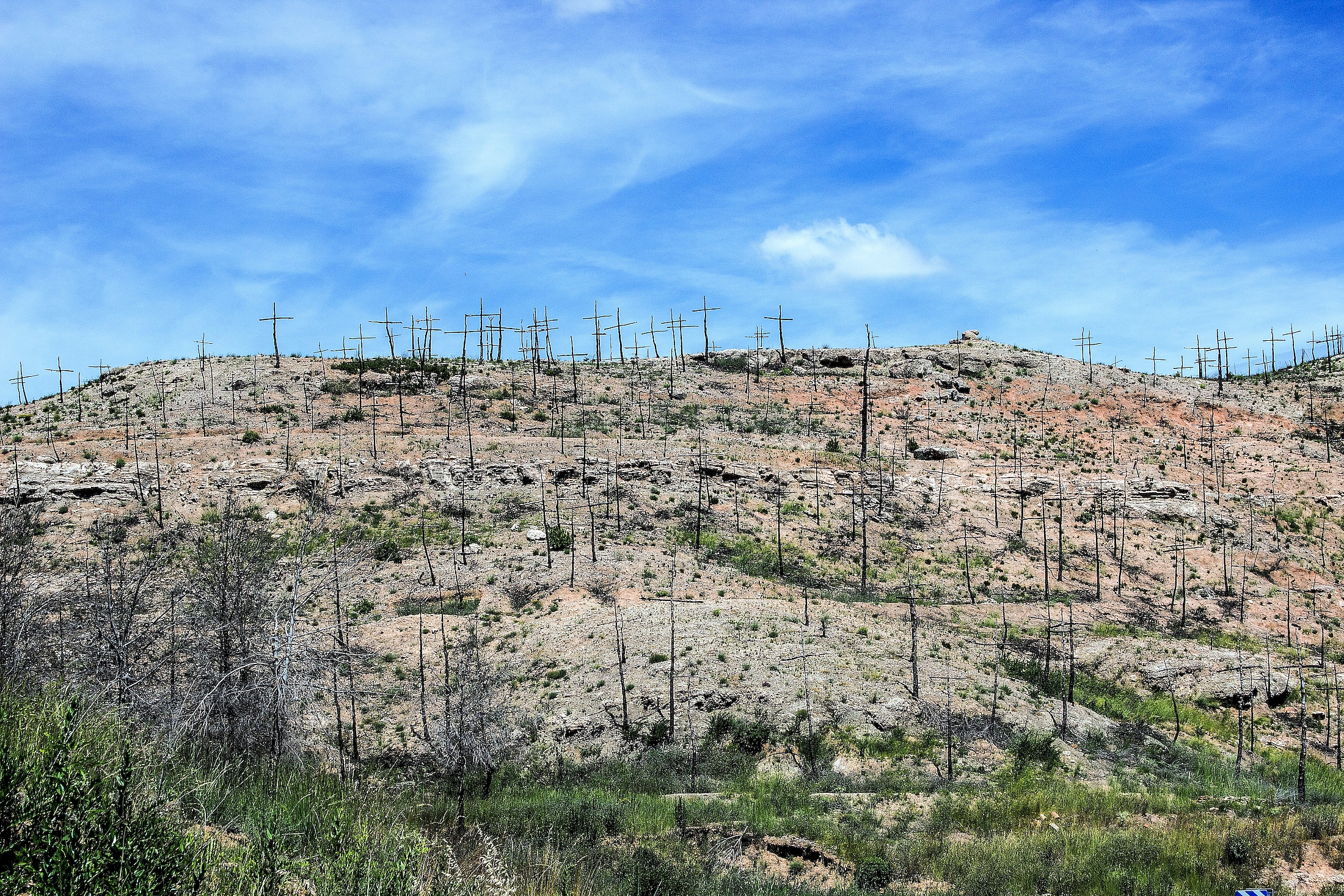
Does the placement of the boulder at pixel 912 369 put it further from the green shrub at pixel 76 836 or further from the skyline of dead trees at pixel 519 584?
the green shrub at pixel 76 836

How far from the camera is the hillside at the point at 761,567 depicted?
19.7m

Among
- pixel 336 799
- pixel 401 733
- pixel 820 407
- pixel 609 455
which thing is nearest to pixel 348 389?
pixel 609 455

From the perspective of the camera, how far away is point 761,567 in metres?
35.2

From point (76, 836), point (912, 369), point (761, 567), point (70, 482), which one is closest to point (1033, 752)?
point (761, 567)

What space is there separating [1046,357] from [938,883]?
2786 inches

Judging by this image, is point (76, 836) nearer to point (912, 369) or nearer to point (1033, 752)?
point (1033, 752)

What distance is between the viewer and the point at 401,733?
2148 cm

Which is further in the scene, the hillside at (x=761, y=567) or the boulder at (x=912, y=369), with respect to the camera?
the boulder at (x=912, y=369)

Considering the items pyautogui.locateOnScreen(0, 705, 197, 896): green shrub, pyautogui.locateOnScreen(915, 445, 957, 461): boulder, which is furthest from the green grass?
pyautogui.locateOnScreen(915, 445, 957, 461): boulder

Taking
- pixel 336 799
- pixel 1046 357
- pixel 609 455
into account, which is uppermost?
pixel 1046 357

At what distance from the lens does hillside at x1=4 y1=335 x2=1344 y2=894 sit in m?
19.7

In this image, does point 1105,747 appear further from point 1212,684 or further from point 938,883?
point 938,883

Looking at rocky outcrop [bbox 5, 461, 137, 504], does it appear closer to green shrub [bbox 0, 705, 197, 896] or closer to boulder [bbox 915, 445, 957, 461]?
green shrub [bbox 0, 705, 197, 896]

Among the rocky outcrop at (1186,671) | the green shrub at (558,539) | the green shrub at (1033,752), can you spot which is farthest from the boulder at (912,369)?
the green shrub at (1033,752)
